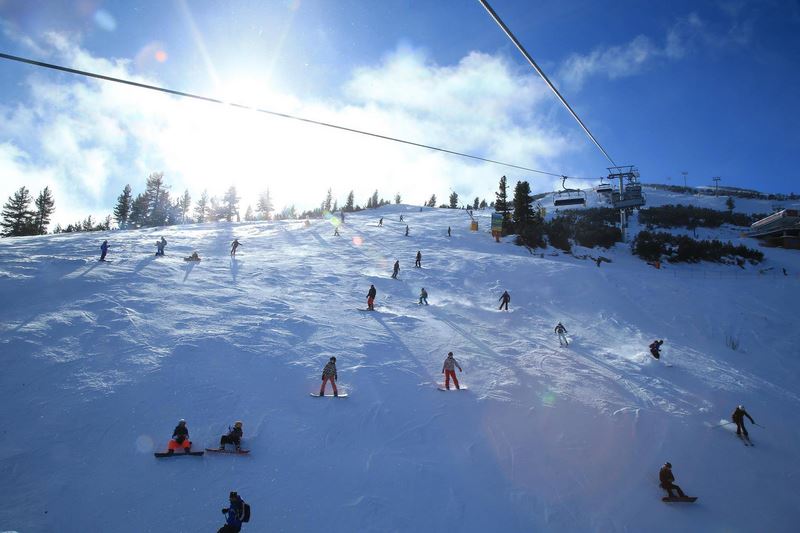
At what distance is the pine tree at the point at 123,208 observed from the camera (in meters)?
73.1

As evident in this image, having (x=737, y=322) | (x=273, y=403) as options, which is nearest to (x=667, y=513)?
(x=273, y=403)

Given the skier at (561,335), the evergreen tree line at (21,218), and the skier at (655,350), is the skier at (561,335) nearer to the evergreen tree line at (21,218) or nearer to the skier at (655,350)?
the skier at (655,350)

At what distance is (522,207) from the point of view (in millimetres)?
48344

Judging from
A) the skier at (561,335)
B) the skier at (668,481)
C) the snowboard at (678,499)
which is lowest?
the snowboard at (678,499)

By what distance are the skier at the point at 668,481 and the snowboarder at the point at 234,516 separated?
9.51 m

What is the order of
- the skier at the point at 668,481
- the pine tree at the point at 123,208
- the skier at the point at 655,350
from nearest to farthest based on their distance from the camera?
the skier at the point at 668,481, the skier at the point at 655,350, the pine tree at the point at 123,208

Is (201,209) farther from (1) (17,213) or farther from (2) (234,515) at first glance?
(2) (234,515)

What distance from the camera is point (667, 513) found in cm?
850

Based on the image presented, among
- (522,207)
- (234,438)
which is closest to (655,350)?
(234,438)

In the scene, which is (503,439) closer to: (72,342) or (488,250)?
(72,342)

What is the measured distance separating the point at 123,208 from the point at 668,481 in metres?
90.3

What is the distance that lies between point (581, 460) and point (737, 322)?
64.0 ft

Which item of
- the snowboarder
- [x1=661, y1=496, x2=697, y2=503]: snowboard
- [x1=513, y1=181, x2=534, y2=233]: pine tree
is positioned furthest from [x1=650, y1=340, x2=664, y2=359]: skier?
[x1=513, y1=181, x2=534, y2=233]: pine tree

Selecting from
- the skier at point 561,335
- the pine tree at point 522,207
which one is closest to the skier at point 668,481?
the skier at point 561,335
